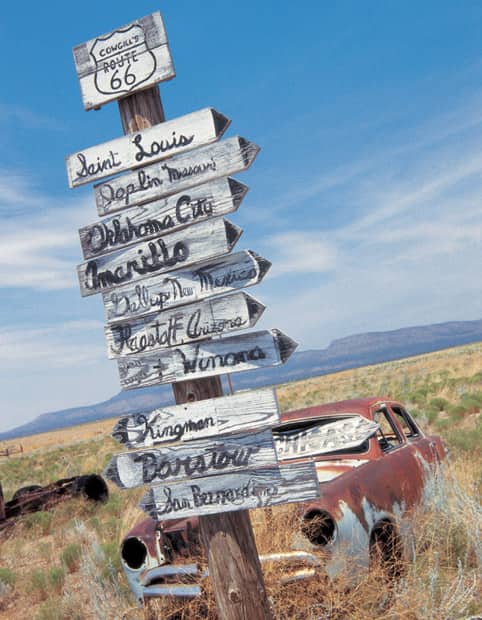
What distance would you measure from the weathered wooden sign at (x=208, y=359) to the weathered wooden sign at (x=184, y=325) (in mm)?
57

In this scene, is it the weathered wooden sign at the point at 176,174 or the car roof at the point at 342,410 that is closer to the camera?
the weathered wooden sign at the point at 176,174

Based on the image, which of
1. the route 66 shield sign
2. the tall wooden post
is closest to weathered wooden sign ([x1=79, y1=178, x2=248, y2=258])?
the route 66 shield sign

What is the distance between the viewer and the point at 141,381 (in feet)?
13.5

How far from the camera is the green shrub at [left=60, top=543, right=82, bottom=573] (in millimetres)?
7848

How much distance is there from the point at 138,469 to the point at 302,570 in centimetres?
133

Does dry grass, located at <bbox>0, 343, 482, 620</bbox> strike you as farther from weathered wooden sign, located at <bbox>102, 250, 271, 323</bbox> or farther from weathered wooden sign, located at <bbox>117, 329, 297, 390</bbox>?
weathered wooden sign, located at <bbox>102, 250, 271, 323</bbox>

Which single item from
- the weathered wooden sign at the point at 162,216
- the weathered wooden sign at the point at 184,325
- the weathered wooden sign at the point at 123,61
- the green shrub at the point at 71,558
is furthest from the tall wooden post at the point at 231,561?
the green shrub at the point at 71,558

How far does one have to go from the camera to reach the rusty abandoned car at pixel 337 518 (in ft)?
14.5

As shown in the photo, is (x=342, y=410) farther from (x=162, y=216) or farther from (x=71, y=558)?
(x=71, y=558)

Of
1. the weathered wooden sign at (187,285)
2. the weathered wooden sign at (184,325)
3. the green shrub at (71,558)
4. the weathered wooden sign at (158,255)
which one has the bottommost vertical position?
the green shrub at (71,558)

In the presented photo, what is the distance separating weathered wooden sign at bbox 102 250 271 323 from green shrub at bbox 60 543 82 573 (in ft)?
16.0

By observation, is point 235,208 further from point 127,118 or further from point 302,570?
point 302,570

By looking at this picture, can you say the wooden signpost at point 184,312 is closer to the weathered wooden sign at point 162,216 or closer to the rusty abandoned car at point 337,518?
the weathered wooden sign at point 162,216

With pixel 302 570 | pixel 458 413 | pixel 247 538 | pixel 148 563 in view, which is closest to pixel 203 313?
pixel 247 538
